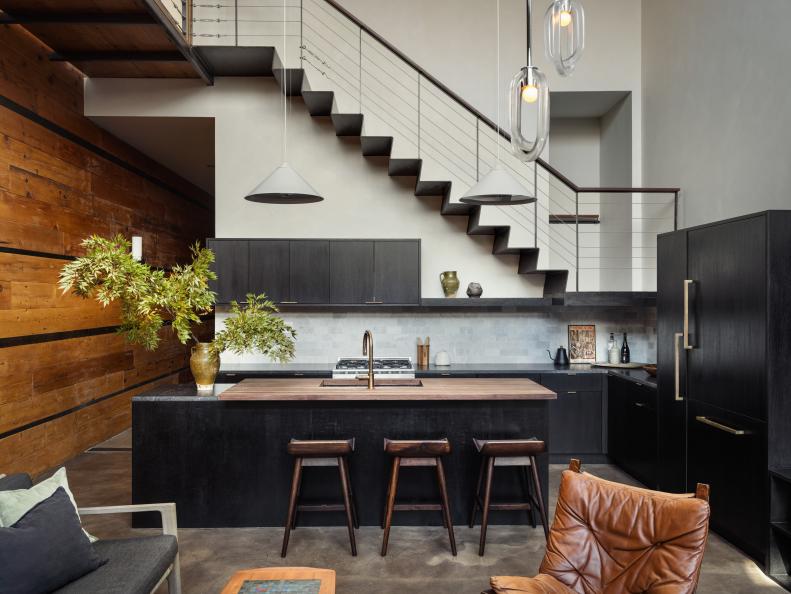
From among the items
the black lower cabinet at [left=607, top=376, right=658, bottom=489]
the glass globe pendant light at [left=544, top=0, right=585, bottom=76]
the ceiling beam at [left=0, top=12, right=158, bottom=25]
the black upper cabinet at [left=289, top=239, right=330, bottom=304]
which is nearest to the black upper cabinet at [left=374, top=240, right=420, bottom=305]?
the black upper cabinet at [left=289, top=239, right=330, bottom=304]

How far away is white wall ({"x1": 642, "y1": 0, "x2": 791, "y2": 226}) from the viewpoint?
4473 millimetres

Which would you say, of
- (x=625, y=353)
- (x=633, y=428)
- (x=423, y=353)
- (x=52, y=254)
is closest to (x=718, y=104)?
(x=625, y=353)

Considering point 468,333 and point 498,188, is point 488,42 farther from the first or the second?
point 498,188

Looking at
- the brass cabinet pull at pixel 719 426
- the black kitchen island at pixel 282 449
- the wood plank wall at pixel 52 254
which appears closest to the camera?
the brass cabinet pull at pixel 719 426

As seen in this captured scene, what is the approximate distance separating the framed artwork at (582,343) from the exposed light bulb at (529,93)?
512cm

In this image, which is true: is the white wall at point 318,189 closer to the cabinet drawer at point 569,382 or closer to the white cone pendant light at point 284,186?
the cabinet drawer at point 569,382

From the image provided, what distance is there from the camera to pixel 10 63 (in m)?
4.96

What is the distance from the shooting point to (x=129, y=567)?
2.63m

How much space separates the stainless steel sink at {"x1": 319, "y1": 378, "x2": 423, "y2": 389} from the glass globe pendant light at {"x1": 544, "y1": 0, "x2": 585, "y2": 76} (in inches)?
114

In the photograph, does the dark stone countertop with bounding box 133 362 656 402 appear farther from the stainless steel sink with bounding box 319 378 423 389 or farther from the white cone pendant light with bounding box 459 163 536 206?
the white cone pendant light with bounding box 459 163 536 206

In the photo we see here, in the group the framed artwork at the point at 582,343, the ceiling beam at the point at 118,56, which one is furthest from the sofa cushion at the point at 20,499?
the framed artwork at the point at 582,343

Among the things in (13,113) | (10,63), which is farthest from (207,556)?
(10,63)

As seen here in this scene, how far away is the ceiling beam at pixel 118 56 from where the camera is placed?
5555 millimetres

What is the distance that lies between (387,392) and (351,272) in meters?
2.28
